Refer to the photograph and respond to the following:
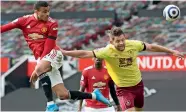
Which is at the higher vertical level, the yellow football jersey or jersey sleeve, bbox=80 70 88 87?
the yellow football jersey

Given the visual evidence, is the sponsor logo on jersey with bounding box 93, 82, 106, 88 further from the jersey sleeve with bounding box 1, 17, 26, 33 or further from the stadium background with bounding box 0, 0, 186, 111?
the stadium background with bounding box 0, 0, 186, 111

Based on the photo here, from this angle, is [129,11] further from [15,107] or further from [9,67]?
[15,107]

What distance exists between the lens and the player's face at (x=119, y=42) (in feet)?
26.7

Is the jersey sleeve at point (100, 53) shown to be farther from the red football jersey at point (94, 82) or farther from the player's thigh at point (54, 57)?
the red football jersey at point (94, 82)

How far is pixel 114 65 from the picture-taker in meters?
8.55

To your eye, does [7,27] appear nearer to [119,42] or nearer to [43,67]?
[43,67]

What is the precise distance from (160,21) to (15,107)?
628 centimetres

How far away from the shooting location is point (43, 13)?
8.51m

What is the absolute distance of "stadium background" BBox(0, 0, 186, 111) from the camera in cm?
1348

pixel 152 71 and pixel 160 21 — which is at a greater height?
pixel 160 21

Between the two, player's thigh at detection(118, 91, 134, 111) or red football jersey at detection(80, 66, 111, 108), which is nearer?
player's thigh at detection(118, 91, 134, 111)

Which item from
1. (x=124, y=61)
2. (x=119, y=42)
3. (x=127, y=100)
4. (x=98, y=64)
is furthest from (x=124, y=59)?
(x=98, y=64)

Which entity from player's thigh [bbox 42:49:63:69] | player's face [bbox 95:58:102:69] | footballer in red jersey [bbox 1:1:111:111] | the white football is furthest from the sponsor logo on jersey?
player's thigh [bbox 42:49:63:69]

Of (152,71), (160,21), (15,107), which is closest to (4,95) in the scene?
(15,107)
